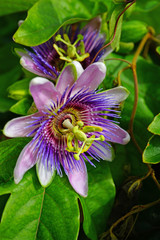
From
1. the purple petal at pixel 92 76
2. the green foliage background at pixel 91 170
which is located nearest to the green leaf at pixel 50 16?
the green foliage background at pixel 91 170

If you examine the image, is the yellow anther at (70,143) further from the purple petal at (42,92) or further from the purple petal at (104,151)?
the purple petal at (42,92)

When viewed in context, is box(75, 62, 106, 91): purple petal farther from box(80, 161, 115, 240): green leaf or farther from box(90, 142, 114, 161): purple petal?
box(80, 161, 115, 240): green leaf

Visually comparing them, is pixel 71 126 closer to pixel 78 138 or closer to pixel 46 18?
pixel 78 138

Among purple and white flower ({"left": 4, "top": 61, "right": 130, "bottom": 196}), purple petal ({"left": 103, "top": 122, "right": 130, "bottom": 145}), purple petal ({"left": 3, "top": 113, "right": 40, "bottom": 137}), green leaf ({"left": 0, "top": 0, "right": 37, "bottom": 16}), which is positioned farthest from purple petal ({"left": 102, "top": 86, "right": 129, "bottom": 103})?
green leaf ({"left": 0, "top": 0, "right": 37, "bottom": 16})

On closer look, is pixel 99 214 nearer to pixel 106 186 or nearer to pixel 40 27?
pixel 106 186

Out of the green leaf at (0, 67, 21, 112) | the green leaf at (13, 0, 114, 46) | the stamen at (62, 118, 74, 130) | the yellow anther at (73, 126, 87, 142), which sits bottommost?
the yellow anther at (73, 126, 87, 142)
